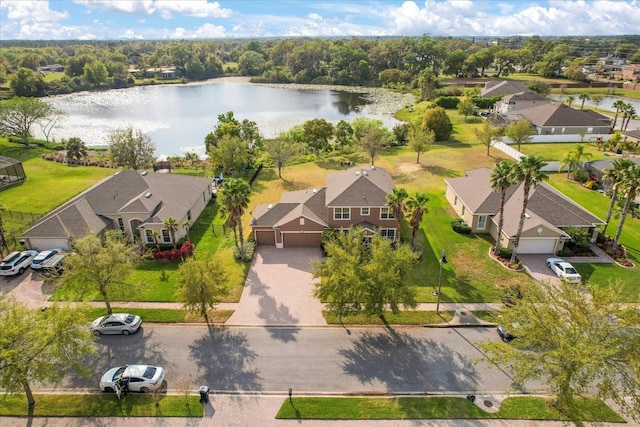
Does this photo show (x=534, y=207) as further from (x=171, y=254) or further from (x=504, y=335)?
(x=171, y=254)

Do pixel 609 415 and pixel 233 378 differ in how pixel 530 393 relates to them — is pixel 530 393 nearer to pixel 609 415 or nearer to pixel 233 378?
pixel 609 415

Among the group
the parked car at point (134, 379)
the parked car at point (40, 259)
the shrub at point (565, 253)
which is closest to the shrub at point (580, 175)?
the shrub at point (565, 253)

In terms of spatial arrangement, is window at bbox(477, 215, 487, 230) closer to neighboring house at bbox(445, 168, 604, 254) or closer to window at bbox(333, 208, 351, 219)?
neighboring house at bbox(445, 168, 604, 254)

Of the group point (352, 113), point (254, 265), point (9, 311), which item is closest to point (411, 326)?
point (254, 265)

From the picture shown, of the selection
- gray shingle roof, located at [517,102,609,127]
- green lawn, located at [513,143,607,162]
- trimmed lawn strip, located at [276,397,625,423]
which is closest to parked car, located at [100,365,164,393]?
trimmed lawn strip, located at [276,397,625,423]

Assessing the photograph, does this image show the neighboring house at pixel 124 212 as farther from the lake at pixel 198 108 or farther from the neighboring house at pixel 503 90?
the neighboring house at pixel 503 90

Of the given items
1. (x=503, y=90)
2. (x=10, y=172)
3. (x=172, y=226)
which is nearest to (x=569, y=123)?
(x=503, y=90)
